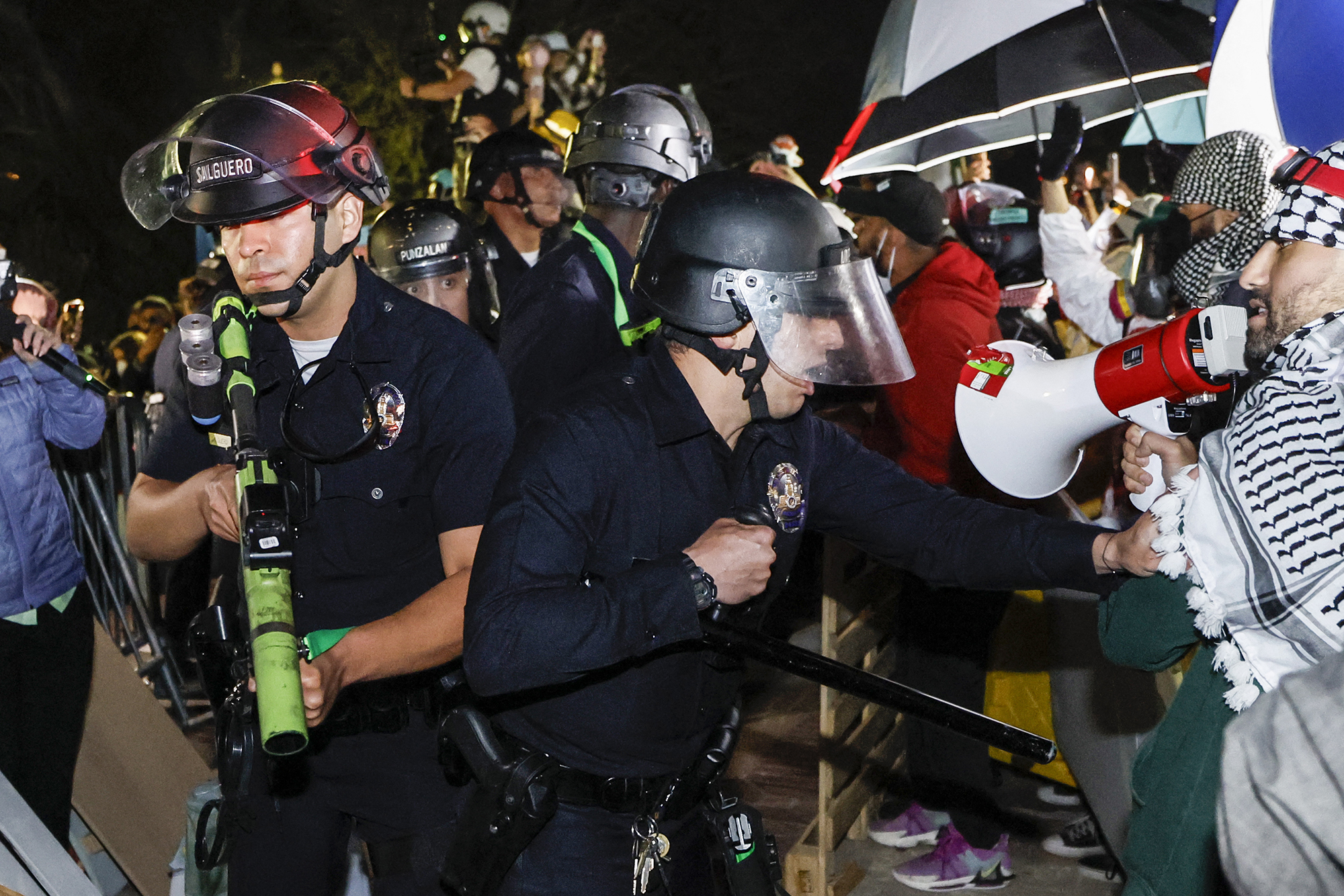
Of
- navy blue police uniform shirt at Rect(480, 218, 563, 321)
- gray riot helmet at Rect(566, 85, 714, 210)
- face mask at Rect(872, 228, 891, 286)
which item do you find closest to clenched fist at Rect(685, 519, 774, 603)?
gray riot helmet at Rect(566, 85, 714, 210)

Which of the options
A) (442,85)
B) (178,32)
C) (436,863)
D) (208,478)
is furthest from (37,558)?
(178,32)

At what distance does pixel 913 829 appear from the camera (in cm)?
495

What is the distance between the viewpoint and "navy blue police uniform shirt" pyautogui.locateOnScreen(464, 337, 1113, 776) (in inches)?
85.5

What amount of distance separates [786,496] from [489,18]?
12.8 m

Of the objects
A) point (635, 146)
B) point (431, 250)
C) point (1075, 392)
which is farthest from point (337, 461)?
point (431, 250)

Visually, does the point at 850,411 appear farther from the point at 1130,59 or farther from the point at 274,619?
the point at 274,619

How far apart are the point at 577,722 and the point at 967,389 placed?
3.55 ft

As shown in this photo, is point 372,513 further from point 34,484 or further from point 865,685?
point 34,484

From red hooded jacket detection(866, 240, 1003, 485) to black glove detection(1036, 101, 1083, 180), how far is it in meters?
0.63

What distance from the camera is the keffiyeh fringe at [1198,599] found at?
201cm

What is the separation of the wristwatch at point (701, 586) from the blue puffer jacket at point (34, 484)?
Answer: 2863 millimetres

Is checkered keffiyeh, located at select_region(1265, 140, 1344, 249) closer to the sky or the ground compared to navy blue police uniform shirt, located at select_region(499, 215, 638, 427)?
closer to the sky

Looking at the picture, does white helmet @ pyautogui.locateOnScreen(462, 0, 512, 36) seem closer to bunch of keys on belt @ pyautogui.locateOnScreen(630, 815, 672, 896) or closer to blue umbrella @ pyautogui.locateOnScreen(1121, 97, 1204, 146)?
blue umbrella @ pyautogui.locateOnScreen(1121, 97, 1204, 146)

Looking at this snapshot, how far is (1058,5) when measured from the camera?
435 cm
